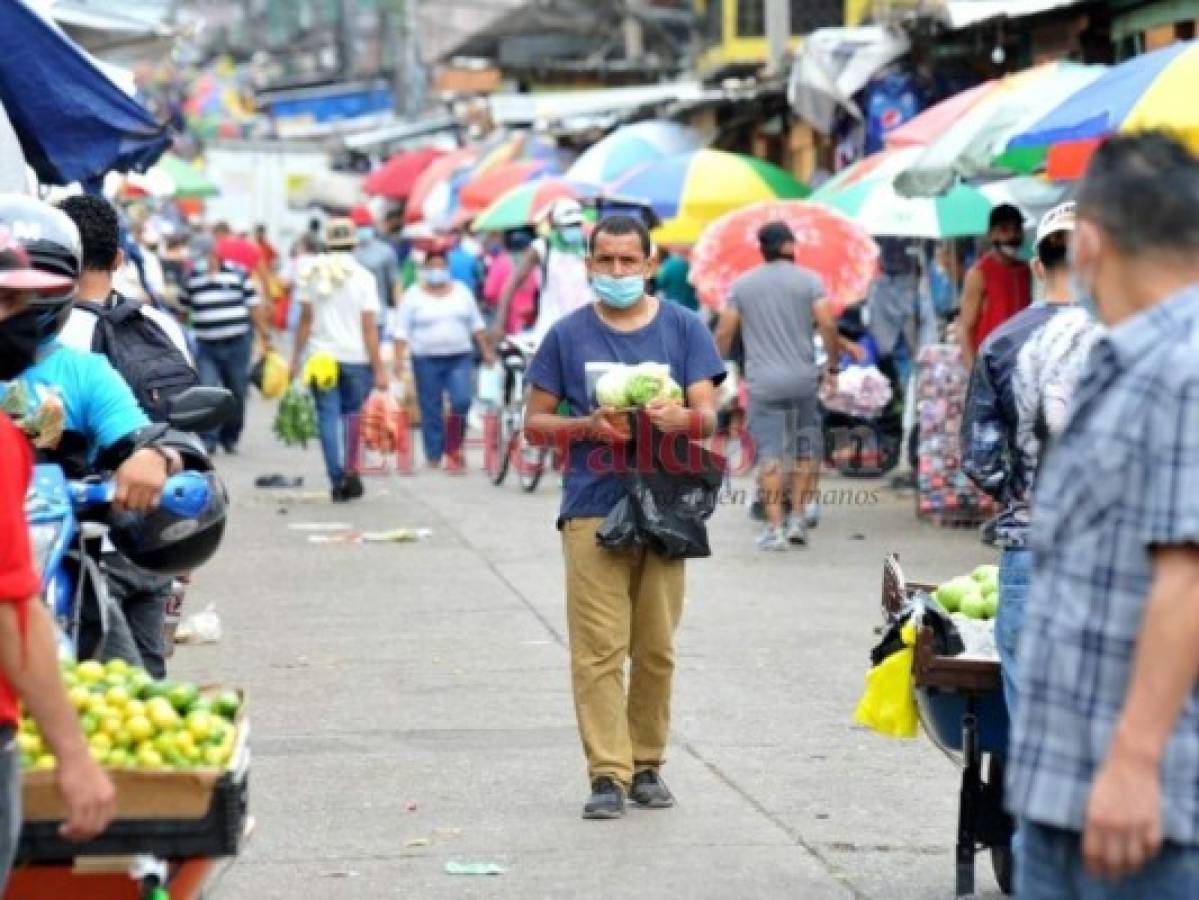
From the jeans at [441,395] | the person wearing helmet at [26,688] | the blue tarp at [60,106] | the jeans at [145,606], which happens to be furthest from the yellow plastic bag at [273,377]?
the person wearing helmet at [26,688]

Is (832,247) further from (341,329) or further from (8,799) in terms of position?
(8,799)

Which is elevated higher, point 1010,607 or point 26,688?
point 26,688

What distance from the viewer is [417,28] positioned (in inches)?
2721

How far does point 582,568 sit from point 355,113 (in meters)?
73.4

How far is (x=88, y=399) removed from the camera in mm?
5922

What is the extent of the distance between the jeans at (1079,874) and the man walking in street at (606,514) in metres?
4.09

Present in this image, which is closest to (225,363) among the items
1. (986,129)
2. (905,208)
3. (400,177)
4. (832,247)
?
(832,247)

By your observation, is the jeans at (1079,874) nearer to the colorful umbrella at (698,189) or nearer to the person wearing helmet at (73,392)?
the person wearing helmet at (73,392)

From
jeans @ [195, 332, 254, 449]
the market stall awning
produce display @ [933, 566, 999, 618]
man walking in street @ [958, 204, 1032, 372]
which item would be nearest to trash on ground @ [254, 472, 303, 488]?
jeans @ [195, 332, 254, 449]

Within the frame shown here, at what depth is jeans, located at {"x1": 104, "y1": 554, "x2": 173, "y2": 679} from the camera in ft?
23.1

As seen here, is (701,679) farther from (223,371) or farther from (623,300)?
(223,371)

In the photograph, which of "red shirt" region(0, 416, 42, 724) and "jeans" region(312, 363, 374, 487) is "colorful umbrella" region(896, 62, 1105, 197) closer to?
"jeans" region(312, 363, 374, 487)

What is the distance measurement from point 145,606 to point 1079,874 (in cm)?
375

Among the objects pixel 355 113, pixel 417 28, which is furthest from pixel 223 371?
pixel 355 113
